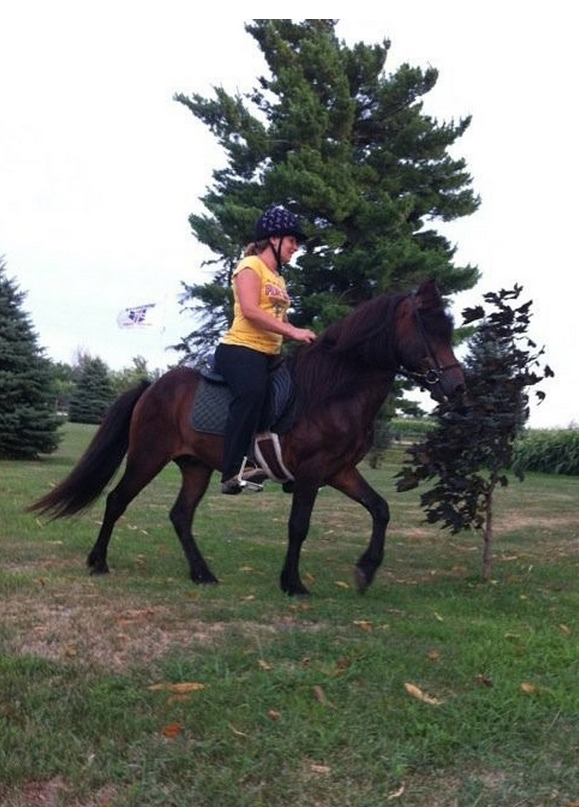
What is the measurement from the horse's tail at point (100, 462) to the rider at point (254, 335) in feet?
3.78

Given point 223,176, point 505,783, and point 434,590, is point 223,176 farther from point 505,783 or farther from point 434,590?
point 505,783

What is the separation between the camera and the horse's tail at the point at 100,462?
671 centimetres

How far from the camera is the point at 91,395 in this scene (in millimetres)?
48500

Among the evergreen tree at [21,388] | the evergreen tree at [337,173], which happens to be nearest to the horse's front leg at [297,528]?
the evergreen tree at [21,388]

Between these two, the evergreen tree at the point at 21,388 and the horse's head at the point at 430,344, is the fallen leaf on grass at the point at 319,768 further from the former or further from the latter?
the evergreen tree at the point at 21,388

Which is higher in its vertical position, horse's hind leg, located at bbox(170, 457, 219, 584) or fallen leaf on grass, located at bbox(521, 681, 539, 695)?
horse's hind leg, located at bbox(170, 457, 219, 584)

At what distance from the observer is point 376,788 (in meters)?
2.84

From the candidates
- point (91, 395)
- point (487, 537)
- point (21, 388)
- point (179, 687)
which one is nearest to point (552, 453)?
Result: point (21, 388)

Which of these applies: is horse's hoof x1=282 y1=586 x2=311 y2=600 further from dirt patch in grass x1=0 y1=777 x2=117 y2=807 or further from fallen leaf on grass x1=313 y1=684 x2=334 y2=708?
dirt patch in grass x1=0 y1=777 x2=117 y2=807

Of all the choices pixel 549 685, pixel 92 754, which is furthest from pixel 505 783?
pixel 92 754

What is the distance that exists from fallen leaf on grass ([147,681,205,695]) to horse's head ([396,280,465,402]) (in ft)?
8.99

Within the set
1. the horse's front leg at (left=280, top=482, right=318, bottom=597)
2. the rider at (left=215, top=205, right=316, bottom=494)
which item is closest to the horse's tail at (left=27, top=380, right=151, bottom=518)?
the rider at (left=215, top=205, right=316, bottom=494)

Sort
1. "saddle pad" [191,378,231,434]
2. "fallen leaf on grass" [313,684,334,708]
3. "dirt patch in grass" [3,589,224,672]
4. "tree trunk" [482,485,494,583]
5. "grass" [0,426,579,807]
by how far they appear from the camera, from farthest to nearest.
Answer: "tree trunk" [482,485,494,583] → "saddle pad" [191,378,231,434] → "dirt patch in grass" [3,589,224,672] → "fallen leaf on grass" [313,684,334,708] → "grass" [0,426,579,807]

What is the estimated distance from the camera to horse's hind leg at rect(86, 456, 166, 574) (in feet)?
20.9
